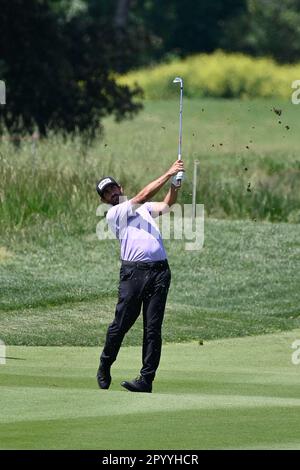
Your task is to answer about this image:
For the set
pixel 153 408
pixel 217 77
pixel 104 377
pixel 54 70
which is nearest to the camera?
pixel 153 408

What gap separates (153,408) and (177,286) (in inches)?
479

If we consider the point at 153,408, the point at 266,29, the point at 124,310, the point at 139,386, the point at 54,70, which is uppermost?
the point at 266,29

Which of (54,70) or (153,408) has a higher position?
(54,70)

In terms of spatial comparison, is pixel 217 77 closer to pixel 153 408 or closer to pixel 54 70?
pixel 54 70

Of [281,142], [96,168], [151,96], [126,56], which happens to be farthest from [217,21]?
[96,168]

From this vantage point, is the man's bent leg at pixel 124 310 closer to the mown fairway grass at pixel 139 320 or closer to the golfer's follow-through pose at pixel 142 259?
the golfer's follow-through pose at pixel 142 259

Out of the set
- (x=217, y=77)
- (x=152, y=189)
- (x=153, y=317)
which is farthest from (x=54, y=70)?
(x=152, y=189)

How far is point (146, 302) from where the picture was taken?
12766 millimetres

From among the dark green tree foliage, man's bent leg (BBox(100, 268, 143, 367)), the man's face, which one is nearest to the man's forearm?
the man's face

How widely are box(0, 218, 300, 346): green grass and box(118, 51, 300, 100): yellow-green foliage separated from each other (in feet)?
112

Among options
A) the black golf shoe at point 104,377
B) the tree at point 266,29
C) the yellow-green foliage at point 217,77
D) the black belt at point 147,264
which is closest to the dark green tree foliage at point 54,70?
the yellow-green foliage at point 217,77

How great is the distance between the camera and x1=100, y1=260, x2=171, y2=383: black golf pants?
1266 cm

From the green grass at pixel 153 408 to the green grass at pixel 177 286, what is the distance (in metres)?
3.65

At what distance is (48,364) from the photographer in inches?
592
